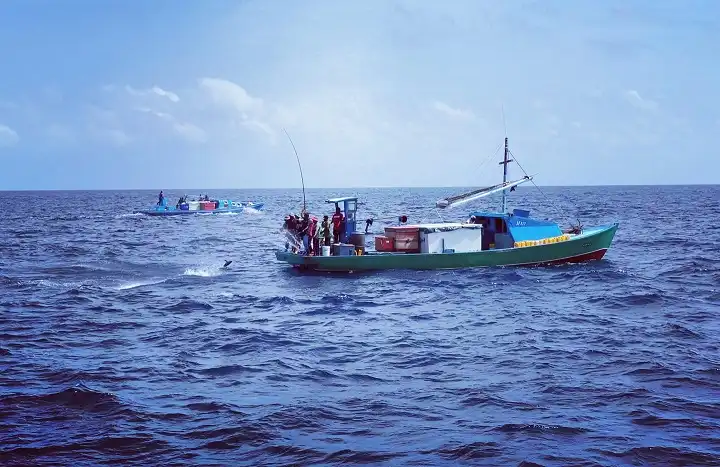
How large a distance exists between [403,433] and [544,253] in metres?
21.4

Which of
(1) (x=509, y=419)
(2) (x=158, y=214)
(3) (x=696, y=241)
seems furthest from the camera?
(2) (x=158, y=214)

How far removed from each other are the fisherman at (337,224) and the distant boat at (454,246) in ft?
0.74

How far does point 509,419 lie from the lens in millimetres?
11578

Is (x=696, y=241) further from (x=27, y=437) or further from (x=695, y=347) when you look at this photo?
(x=27, y=437)

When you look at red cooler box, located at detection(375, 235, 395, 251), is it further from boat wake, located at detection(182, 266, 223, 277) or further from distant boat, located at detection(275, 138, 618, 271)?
boat wake, located at detection(182, 266, 223, 277)

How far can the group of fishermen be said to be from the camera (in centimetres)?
3058

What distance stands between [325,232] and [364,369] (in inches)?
644

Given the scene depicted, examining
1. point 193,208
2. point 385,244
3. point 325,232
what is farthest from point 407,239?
point 193,208

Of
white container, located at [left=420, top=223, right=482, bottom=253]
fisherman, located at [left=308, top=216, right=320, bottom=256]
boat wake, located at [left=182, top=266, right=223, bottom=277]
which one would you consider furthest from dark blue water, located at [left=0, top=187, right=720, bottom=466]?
boat wake, located at [left=182, top=266, right=223, bottom=277]

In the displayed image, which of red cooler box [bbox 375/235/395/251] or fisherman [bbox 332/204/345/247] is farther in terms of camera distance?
fisherman [bbox 332/204/345/247]

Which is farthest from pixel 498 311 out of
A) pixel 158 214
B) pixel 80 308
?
pixel 158 214

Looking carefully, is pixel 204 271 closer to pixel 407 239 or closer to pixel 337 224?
pixel 337 224

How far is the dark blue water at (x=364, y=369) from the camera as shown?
10.5 metres

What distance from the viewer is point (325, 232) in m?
30.7
